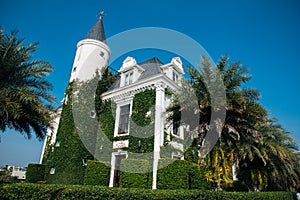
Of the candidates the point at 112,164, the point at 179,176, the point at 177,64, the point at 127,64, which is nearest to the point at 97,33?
the point at 127,64

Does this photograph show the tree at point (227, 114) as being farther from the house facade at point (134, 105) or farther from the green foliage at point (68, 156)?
the green foliage at point (68, 156)

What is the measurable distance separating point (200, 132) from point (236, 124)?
206 centimetres

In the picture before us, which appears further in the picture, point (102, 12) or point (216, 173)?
point (102, 12)

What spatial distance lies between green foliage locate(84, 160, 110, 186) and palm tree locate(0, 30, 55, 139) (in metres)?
3.83

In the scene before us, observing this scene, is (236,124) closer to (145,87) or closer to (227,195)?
(227,195)

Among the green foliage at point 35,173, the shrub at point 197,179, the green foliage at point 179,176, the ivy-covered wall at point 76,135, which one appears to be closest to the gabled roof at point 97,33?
the ivy-covered wall at point 76,135

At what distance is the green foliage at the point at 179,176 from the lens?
38.5ft

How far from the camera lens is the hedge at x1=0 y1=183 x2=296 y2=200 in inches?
279

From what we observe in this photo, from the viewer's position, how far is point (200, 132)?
11500 millimetres

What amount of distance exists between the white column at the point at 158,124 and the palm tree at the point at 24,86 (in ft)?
21.9

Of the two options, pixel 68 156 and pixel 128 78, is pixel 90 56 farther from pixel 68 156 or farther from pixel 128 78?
pixel 68 156

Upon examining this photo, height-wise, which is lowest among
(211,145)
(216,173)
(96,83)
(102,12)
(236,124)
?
(216,173)

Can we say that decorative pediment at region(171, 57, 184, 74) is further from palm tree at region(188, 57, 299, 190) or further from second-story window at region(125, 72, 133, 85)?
palm tree at region(188, 57, 299, 190)

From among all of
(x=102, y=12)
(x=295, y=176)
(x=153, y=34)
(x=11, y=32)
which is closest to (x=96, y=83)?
(x=153, y=34)
